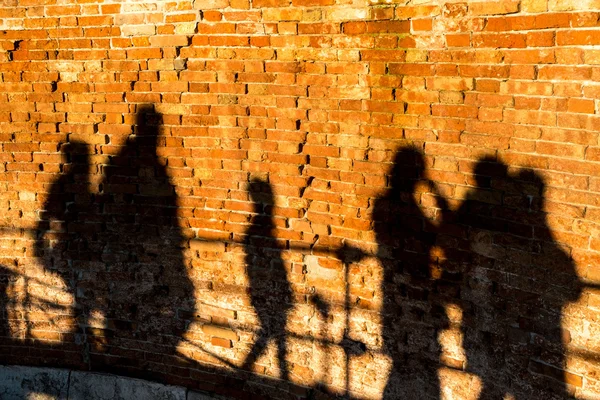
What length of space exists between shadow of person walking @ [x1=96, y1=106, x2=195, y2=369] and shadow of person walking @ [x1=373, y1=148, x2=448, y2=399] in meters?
1.57

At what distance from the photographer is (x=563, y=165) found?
3672 mm

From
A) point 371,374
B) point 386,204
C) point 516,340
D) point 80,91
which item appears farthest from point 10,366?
point 516,340

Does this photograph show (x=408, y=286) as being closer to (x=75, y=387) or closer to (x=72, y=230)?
(x=72, y=230)

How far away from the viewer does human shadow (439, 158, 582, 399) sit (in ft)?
12.6

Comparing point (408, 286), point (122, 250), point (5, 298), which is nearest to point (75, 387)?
point (5, 298)

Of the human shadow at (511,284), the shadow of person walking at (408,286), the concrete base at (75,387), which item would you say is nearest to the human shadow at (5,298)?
the concrete base at (75,387)

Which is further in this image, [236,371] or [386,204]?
[236,371]

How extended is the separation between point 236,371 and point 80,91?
8.08ft

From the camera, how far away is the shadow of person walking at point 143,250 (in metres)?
4.95

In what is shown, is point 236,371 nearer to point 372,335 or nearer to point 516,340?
point 372,335

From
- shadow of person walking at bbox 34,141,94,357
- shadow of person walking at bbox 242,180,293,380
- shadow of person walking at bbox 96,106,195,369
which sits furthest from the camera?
shadow of person walking at bbox 34,141,94,357

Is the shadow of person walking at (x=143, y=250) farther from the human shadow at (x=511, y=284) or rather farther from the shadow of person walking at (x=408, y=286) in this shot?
the human shadow at (x=511, y=284)

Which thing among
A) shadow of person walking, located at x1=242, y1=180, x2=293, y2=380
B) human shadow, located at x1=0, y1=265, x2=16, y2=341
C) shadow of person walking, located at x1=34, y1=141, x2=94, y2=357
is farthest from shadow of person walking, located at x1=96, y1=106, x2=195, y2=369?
human shadow, located at x1=0, y1=265, x2=16, y2=341

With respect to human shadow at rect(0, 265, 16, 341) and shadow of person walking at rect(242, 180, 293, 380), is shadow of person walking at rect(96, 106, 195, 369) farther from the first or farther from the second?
human shadow at rect(0, 265, 16, 341)
